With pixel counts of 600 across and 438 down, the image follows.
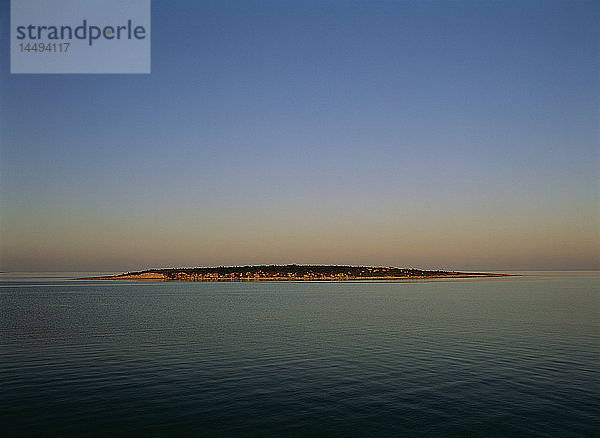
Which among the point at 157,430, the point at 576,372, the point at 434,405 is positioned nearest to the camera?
the point at 157,430

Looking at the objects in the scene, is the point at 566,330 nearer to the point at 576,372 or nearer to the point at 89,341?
the point at 576,372

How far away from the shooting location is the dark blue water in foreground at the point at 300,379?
69.4 feet

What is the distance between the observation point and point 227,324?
58375 millimetres

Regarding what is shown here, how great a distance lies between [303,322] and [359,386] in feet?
108

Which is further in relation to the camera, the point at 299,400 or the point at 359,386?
the point at 359,386

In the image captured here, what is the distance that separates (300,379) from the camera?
29484 mm

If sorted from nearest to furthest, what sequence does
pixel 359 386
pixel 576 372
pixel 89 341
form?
pixel 359 386 → pixel 576 372 → pixel 89 341

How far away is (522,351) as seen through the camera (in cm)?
3891

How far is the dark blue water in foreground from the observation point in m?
21.1

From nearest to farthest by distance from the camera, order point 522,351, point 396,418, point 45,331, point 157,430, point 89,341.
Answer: point 157,430
point 396,418
point 522,351
point 89,341
point 45,331

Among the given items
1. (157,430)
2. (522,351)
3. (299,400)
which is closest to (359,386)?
(299,400)

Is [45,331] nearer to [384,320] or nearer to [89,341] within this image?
→ [89,341]

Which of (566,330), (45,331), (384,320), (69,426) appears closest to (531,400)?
(69,426)

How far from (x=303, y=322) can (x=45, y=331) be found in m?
30.9
